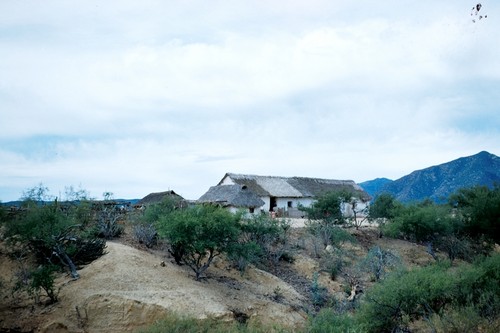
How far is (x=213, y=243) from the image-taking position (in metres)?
15.2

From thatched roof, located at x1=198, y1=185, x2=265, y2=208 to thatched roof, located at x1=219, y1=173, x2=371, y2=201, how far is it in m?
2.37

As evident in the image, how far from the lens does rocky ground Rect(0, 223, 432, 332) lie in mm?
12320

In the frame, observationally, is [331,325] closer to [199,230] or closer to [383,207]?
[199,230]

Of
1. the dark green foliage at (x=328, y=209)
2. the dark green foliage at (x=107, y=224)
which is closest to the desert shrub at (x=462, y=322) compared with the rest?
the dark green foliage at (x=107, y=224)

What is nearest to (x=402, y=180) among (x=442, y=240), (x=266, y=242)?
(x=442, y=240)

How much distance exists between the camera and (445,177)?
44500mm

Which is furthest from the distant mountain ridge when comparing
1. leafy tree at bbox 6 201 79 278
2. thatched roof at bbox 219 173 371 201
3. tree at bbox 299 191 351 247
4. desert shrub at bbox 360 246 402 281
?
leafy tree at bbox 6 201 79 278

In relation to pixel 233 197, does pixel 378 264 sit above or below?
below

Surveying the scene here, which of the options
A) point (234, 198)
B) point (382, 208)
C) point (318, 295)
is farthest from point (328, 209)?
point (318, 295)

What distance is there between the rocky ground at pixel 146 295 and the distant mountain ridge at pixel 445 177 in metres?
25.2

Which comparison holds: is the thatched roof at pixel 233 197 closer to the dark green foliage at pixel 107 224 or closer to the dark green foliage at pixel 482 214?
the dark green foliage at pixel 107 224

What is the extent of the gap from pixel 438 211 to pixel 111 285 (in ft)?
67.7

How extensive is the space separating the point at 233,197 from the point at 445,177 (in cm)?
2572

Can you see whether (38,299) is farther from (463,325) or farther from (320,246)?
(320,246)
